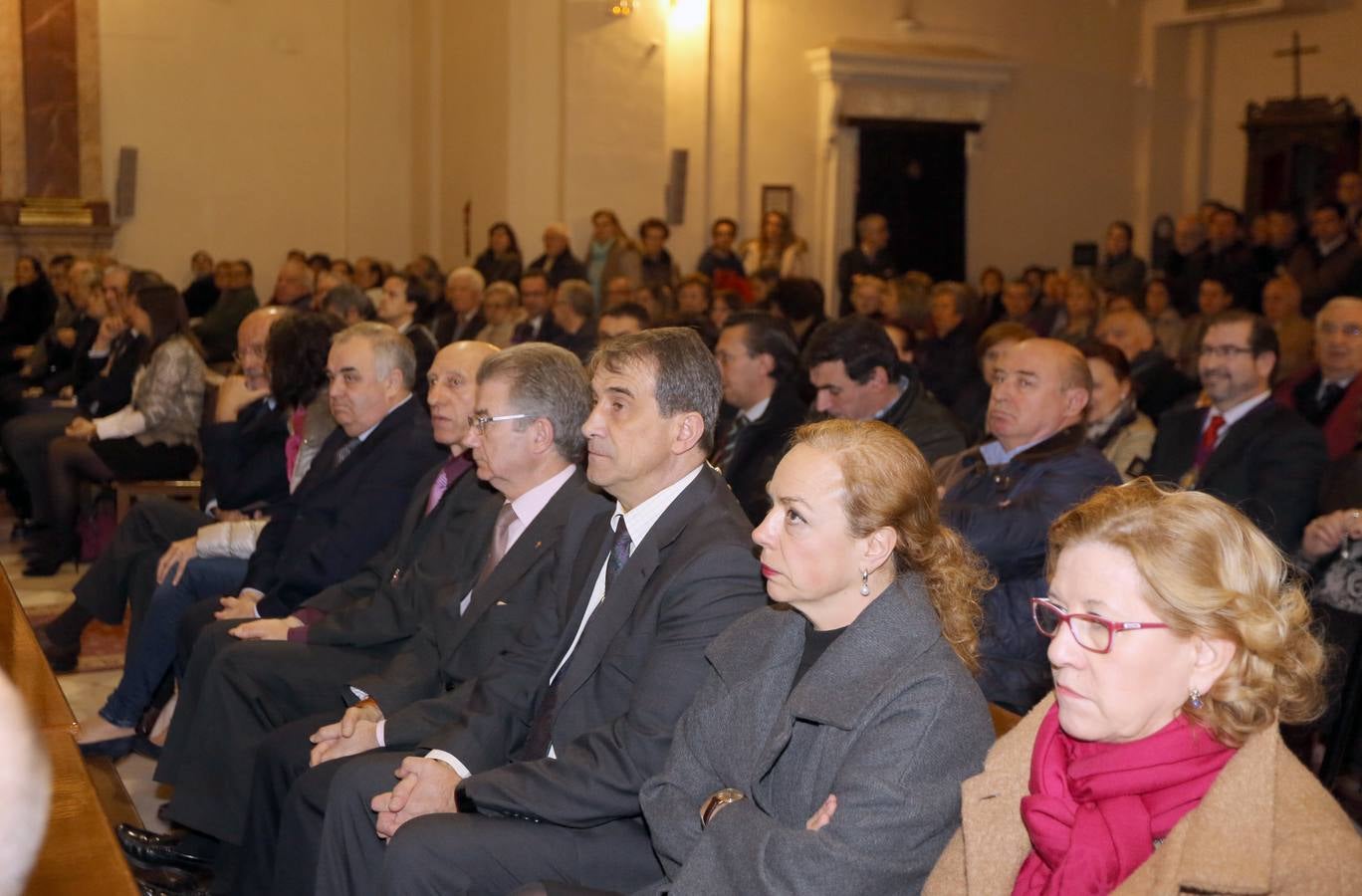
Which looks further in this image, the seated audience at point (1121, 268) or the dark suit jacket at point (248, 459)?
the seated audience at point (1121, 268)

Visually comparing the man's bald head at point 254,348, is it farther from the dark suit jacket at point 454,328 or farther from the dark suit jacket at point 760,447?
the dark suit jacket at point 454,328

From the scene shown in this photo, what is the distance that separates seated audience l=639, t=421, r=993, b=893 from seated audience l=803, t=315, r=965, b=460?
95.7 inches

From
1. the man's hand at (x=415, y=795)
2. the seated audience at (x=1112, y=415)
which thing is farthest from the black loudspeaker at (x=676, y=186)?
the man's hand at (x=415, y=795)

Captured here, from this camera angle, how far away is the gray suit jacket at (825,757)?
2.02 meters

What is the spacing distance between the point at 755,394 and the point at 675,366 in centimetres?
225

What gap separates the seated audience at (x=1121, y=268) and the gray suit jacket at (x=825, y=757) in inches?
393

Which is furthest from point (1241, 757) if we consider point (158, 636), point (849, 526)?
point (158, 636)

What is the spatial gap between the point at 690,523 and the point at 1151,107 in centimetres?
1326

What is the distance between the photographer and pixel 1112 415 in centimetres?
539

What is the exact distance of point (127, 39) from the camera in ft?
43.7

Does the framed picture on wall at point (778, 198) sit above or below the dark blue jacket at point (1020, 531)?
above

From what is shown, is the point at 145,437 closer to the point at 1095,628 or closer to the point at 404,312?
the point at 404,312

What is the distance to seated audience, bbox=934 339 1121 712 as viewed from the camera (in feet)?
11.0

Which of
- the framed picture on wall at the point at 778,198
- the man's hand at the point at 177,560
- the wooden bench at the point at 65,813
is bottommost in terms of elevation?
the man's hand at the point at 177,560
